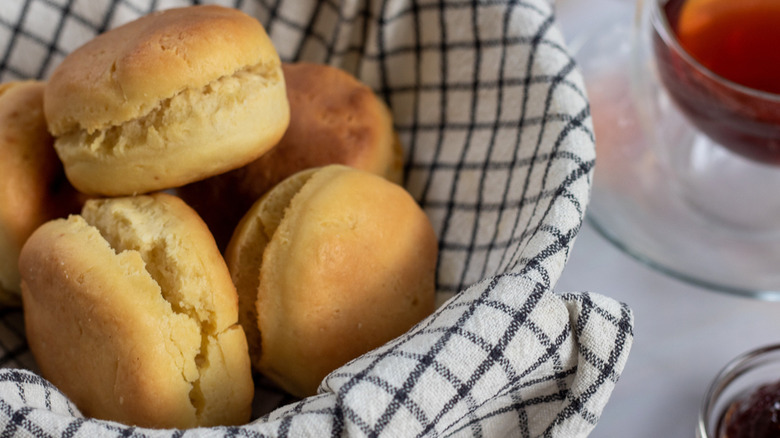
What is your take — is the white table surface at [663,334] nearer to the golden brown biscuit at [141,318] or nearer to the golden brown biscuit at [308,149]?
the golden brown biscuit at [308,149]

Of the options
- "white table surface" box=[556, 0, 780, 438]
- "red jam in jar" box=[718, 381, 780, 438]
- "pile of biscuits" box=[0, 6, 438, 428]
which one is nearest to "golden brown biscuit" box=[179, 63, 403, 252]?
"pile of biscuits" box=[0, 6, 438, 428]

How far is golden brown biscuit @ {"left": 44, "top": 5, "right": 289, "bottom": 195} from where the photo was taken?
0.72 meters

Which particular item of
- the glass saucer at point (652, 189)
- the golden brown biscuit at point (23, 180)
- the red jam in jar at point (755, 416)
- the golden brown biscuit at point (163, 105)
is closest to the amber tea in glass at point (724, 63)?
the glass saucer at point (652, 189)

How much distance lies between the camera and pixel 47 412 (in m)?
0.58

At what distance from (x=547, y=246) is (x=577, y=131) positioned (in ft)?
0.54

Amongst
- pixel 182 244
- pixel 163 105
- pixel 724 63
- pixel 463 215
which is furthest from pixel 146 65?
pixel 724 63

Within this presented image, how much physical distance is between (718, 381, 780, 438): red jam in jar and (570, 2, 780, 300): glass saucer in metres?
0.18

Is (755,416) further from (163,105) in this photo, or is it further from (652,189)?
(163,105)

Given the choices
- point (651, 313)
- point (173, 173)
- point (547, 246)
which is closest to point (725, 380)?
point (651, 313)

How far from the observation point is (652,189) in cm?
108

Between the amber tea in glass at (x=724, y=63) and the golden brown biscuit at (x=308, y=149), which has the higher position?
the amber tea in glass at (x=724, y=63)

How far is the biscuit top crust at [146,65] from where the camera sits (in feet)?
2.34

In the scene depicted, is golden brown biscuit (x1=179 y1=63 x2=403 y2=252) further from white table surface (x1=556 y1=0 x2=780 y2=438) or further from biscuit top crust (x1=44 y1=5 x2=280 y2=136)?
white table surface (x1=556 y1=0 x2=780 y2=438)

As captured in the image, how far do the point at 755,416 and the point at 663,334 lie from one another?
0.52ft
